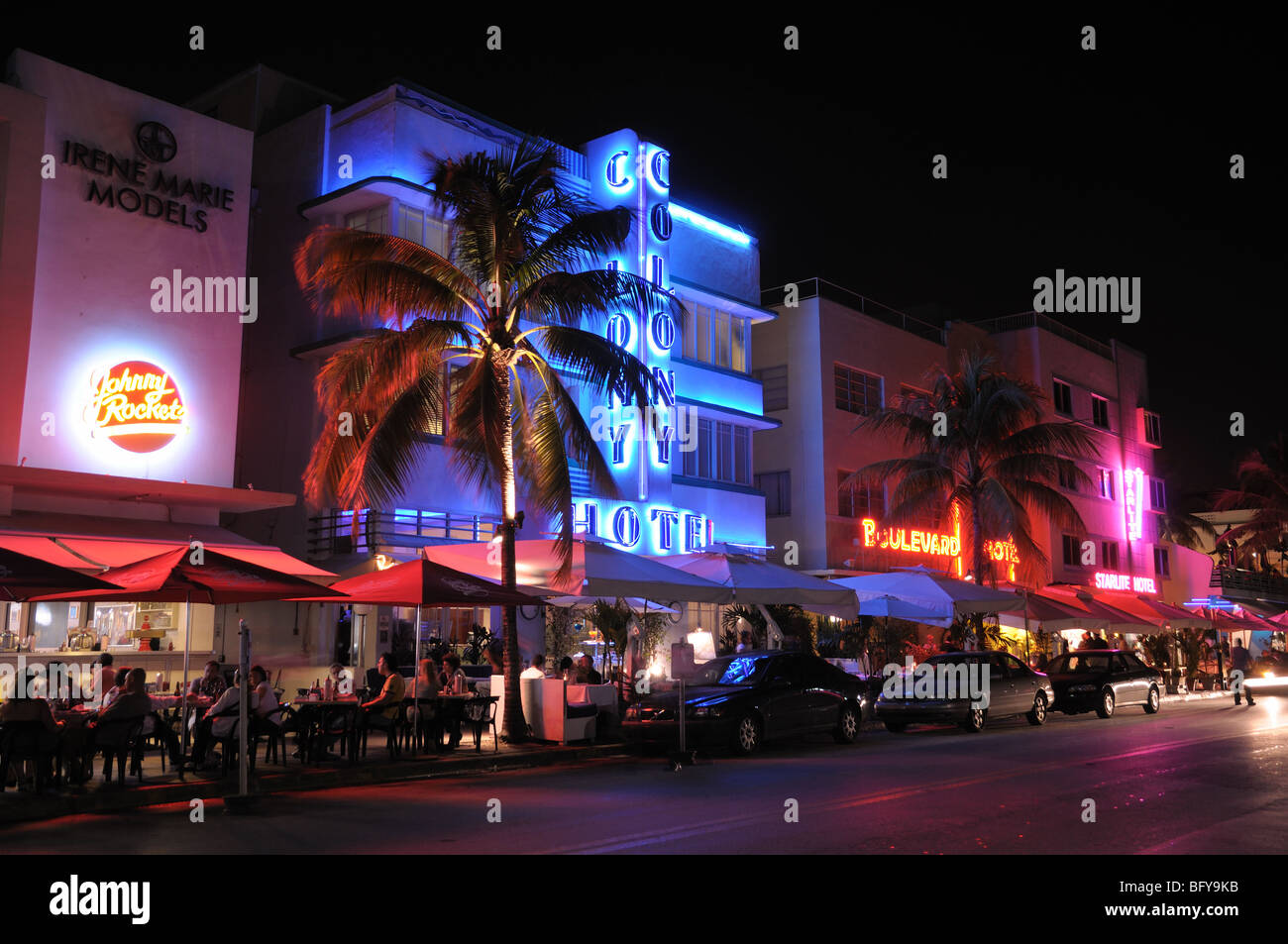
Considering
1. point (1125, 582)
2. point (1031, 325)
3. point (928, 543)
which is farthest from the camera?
point (1125, 582)

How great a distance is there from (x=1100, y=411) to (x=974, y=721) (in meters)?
30.5

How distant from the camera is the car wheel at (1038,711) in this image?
2434cm

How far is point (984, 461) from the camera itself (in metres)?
32.9

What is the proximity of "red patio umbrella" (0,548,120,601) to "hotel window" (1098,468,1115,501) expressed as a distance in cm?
4398

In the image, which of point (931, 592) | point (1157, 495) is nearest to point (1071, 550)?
point (1157, 495)

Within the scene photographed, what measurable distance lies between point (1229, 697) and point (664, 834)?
31730 mm

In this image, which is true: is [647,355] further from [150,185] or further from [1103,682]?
[1103,682]


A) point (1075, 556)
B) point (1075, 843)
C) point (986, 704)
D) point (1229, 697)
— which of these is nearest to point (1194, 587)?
point (1075, 556)

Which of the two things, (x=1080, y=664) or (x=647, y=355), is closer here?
(x=1080, y=664)

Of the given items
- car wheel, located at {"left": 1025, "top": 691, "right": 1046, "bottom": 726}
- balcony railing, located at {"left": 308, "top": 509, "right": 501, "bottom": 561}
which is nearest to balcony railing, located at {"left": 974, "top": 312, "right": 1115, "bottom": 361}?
car wheel, located at {"left": 1025, "top": 691, "right": 1046, "bottom": 726}

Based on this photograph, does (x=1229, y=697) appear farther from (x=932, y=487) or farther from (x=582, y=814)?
(x=582, y=814)

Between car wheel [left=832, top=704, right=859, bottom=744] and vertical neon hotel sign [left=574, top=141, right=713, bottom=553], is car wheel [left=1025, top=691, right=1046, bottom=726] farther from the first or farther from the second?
vertical neon hotel sign [left=574, top=141, right=713, bottom=553]

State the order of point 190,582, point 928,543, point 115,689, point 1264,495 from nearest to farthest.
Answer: point 190,582
point 115,689
point 928,543
point 1264,495

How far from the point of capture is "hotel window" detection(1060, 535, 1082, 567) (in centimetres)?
4488
